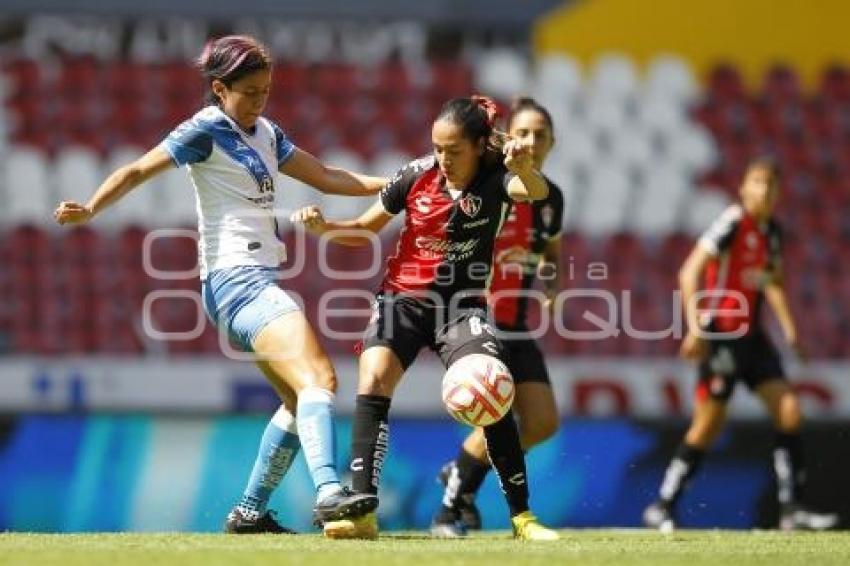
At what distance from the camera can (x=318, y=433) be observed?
685 cm

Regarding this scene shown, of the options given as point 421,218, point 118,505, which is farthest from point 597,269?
point 421,218

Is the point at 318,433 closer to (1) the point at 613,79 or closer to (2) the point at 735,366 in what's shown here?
(2) the point at 735,366

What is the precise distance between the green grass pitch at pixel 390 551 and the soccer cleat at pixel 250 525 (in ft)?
0.85

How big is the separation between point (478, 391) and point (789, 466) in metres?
3.66

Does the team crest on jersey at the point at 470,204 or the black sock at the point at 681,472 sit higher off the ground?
the team crest on jersey at the point at 470,204

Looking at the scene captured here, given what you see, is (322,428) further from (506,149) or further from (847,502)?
(847,502)

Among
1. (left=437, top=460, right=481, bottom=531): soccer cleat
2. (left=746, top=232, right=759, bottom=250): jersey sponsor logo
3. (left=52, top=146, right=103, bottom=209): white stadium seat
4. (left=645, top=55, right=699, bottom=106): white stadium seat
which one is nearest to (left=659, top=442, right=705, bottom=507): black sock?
(left=746, top=232, right=759, bottom=250): jersey sponsor logo

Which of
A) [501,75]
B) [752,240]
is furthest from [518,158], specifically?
[501,75]

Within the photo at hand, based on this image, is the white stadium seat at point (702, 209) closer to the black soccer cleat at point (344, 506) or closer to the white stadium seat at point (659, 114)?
the white stadium seat at point (659, 114)

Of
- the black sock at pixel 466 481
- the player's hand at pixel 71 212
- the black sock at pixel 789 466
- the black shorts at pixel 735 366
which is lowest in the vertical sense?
the black sock at pixel 789 466

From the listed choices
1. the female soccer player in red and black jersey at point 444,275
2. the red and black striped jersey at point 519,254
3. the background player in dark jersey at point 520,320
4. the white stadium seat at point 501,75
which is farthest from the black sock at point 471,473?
the white stadium seat at point 501,75

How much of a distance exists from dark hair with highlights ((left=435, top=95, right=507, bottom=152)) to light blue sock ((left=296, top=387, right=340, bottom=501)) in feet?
4.10

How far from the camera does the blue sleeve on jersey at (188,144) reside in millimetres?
6969

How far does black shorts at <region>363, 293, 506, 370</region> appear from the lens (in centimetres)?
723
